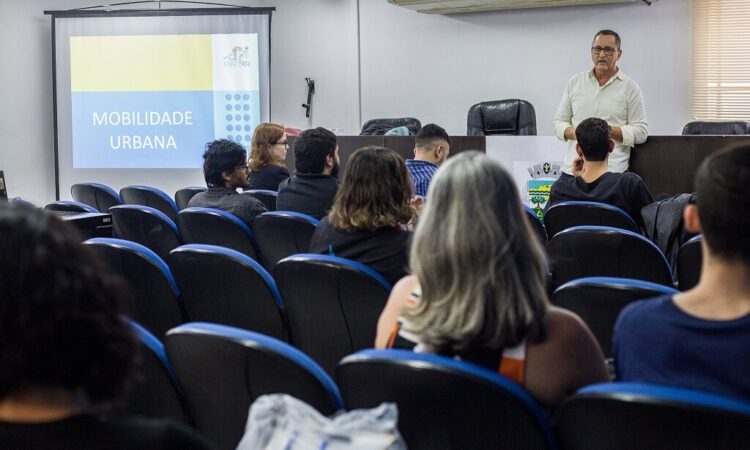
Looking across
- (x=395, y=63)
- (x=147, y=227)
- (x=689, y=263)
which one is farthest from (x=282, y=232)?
(x=395, y=63)

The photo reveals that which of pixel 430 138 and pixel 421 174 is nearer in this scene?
pixel 421 174

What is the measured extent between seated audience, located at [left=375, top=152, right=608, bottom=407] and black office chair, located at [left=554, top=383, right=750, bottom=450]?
24 centimetres

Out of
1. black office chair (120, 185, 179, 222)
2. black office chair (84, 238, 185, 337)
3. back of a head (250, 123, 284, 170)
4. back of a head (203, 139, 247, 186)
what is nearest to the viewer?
black office chair (84, 238, 185, 337)

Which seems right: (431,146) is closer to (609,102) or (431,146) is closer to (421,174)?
(421,174)

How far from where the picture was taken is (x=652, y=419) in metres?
1.33

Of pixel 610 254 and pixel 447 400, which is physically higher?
pixel 610 254

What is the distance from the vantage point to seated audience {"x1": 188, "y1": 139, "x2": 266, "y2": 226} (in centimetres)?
454

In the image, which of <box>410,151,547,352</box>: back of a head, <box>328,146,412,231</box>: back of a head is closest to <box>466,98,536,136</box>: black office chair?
<box>328,146,412,231</box>: back of a head

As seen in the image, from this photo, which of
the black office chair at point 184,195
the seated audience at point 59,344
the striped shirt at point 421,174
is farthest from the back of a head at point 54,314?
the black office chair at point 184,195

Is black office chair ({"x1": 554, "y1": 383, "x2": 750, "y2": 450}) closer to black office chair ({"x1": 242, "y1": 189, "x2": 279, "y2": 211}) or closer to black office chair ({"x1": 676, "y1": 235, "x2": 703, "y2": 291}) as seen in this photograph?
black office chair ({"x1": 676, "y1": 235, "x2": 703, "y2": 291})

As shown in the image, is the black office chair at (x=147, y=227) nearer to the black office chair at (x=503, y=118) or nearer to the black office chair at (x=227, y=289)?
the black office chair at (x=227, y=289)

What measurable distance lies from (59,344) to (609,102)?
5182 mm

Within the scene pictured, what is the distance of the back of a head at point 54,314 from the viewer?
959mm

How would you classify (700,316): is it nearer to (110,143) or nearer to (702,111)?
(702,111)
